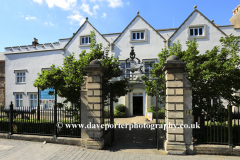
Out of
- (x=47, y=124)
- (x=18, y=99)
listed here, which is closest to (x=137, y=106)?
(x=47, y=124)

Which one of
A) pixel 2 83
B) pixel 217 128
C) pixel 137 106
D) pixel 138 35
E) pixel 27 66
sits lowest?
pixel 137 106

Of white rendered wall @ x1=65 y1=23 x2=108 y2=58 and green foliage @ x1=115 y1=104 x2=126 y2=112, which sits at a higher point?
white rendered wall @ x1=65 y1=23 x2=108 y2=58

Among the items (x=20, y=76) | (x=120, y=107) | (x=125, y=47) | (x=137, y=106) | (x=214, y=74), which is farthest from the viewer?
(x=20, y=76)

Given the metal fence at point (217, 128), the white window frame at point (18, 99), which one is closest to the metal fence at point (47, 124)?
the metal fence at point (217, 128)

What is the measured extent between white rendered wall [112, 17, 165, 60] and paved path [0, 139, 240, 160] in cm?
1216

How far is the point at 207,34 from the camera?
1580 cm

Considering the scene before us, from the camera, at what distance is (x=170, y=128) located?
6.09 metres

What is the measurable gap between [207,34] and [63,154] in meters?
17.3

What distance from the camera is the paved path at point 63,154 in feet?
18.7

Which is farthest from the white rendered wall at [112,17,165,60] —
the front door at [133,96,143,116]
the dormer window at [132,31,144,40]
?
the front door at [133,96,143,116]

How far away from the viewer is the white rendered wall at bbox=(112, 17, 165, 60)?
16562 millimetres

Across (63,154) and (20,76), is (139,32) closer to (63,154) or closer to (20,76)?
(63,154)

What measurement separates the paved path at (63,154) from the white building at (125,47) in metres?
10.8

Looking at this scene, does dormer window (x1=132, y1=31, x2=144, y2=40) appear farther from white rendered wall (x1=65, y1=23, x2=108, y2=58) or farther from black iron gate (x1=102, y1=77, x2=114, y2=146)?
black iron gate (x1=102, y1=77, x2=114, y2=146)
